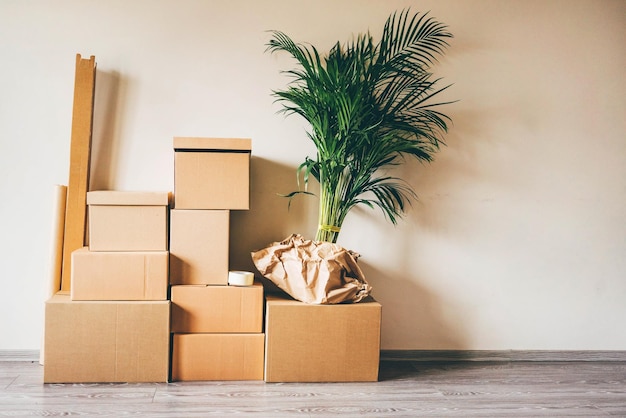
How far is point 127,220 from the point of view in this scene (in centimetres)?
244

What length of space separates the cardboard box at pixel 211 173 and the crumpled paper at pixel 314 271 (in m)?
0.31

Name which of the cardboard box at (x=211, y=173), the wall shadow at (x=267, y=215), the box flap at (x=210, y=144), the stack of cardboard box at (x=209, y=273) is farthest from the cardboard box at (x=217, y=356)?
the box flap at (x=210, y=144)

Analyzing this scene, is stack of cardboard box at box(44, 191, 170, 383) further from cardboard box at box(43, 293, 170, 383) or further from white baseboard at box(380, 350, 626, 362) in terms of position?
white baseboard at box(380, 350, 626, 362)

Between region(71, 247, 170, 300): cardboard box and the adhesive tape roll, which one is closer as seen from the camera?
region(71, 247, 170, 300): cardboard box

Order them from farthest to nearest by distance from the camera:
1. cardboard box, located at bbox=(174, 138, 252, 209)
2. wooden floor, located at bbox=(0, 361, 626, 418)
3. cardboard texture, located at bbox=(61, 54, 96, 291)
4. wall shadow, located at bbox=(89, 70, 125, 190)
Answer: wall shadow, located at bbox=(89, 70, 125, 190)
cardboard texture, located at bbox=(61, 54, 96, 291)
cardboard box, located at bbox=(174, 138, 252, 209)
wooden floor, located at bbox=(0, 361, 626, 418)

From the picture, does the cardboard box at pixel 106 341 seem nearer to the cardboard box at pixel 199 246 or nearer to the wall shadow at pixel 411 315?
the cardboard box at pixel 199 246

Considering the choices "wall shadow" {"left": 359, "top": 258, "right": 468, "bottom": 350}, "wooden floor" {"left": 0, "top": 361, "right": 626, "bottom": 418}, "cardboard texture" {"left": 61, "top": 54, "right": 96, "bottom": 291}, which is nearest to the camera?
"wooden floor" {"left": 0, "top": 361, "right": 626, "bottom": 418}

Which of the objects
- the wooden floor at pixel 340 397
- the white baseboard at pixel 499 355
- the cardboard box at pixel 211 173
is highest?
the cardboard box at pixel 211 173

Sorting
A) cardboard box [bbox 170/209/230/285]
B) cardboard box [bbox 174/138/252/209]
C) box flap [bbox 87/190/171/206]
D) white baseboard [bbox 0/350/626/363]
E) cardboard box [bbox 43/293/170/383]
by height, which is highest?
cardboard box [bbox 174/138/252/209]

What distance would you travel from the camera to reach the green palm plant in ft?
8.53

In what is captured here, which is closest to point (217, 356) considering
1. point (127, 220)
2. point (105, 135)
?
point (127, 220)

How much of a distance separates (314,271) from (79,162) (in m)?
1.31

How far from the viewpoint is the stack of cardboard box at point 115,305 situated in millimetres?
2365

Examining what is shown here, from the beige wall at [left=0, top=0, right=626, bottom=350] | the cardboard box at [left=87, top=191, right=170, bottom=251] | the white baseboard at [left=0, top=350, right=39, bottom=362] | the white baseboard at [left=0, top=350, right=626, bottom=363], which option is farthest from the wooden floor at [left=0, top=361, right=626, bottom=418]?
the cardboard box at [left=87, top=191, right=170, bottom=251]
